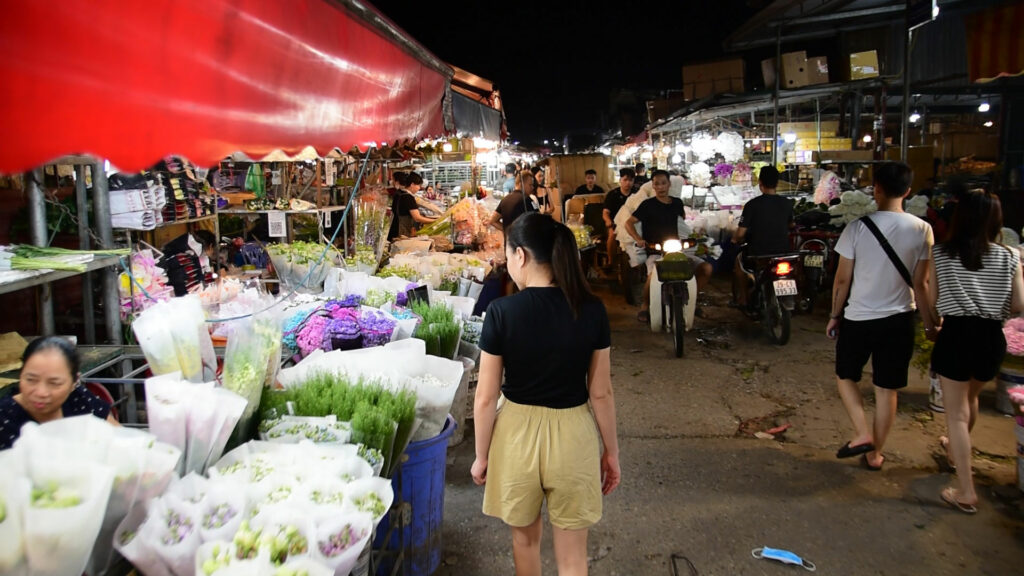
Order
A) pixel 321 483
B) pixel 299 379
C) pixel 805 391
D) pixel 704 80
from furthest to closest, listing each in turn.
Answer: pixel 704 80
pixel 805 391
pixel 299 379
pixel 321 483

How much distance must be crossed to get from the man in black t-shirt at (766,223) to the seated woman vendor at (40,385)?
7035 millimetres

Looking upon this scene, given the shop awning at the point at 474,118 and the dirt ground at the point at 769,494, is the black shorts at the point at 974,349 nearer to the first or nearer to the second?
the dirt ground at the point at 769,494

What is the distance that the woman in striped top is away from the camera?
4199mm

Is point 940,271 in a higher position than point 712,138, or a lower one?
lower

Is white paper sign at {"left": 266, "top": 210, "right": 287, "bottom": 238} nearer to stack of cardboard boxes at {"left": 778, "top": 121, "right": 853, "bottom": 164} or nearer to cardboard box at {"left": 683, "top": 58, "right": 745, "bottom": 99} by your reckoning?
stack of cardboard boxes at {"left": 778, "top": 121, "right": 853, "bottom": 164}

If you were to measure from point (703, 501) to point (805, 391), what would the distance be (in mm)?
2686

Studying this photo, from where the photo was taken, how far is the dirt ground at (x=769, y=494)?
3.82 m

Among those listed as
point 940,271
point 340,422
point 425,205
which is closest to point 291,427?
point 340,422

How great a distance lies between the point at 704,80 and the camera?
60.8 feet

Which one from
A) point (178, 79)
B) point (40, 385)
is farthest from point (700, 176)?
point (178, 79)

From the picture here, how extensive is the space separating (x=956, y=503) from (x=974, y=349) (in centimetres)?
99

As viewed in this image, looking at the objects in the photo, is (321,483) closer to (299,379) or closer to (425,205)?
(299,379)

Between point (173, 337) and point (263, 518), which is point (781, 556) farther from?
point (173, 337)

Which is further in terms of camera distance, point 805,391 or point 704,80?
point 704,80
